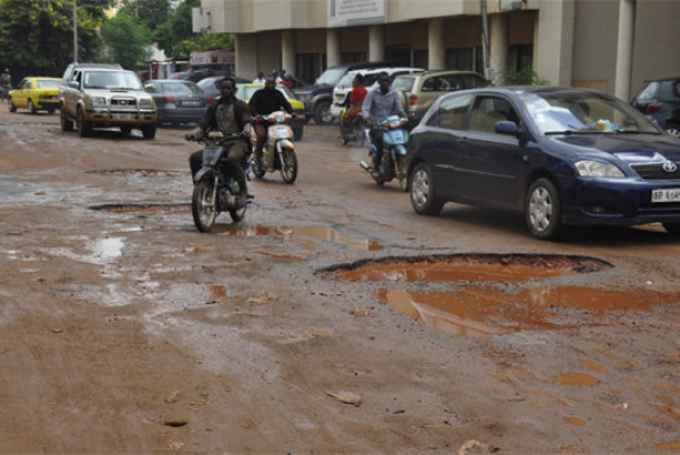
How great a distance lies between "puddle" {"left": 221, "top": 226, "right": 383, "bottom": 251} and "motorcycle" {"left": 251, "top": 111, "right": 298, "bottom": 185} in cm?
527

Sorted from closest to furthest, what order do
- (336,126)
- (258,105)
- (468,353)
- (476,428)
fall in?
(476,428), (468,353), (258,105), (336,126)

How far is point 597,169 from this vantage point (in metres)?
10.4

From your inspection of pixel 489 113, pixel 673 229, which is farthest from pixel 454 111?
pixel 673 229

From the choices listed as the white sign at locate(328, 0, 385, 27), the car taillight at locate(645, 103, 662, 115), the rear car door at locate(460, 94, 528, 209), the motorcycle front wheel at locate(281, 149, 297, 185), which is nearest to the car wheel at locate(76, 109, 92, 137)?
the motorcycle front wheel at locate(281, 149, 297, 185)

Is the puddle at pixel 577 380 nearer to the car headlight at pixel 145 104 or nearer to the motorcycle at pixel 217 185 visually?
the motorcycle at pixel 217 185

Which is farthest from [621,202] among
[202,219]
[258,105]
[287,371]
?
[258,105]

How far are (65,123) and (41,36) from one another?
42530mm

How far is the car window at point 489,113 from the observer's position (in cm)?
1184

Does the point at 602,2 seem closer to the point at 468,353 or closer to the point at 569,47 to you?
the point at 569,47

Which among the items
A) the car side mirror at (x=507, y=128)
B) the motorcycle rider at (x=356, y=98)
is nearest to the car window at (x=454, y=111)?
the car side mirror at (x=507, y=128)

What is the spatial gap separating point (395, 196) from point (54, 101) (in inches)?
1206

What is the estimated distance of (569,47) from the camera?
31.4m

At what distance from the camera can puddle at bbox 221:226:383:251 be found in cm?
1043

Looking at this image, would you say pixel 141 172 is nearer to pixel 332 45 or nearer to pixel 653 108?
pixel 653 108
